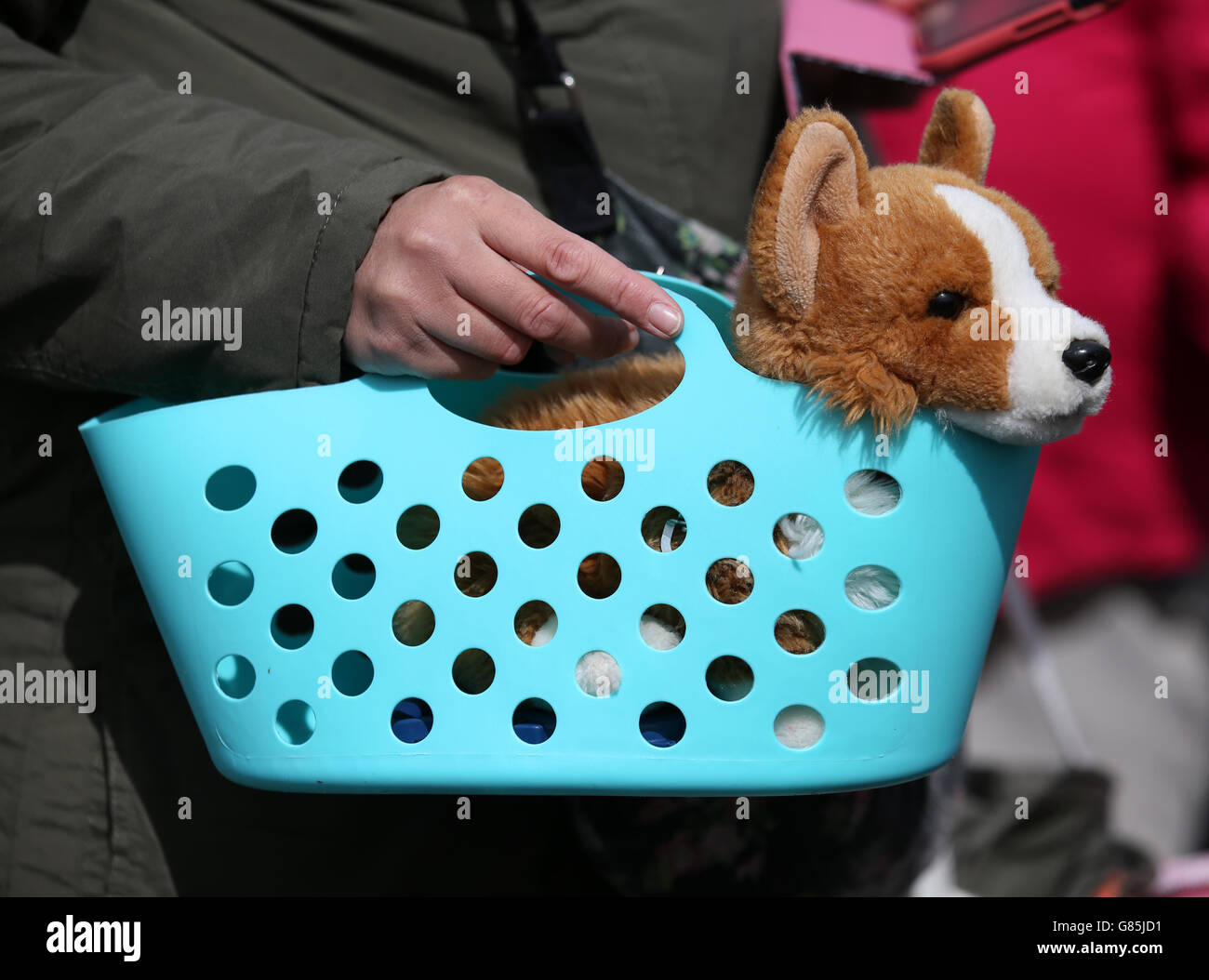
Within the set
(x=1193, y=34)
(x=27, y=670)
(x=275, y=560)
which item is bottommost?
(x=27, y=670)

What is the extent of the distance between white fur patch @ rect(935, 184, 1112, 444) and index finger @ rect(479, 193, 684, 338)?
0.21 m

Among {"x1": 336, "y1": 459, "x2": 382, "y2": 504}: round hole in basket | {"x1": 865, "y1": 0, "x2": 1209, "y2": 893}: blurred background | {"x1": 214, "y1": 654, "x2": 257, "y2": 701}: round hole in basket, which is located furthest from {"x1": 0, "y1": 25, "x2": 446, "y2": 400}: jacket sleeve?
{"x1": 865, "y1": 0, "x2": 1209, "y2": 893}: blurred background

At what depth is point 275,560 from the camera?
2.24 ft

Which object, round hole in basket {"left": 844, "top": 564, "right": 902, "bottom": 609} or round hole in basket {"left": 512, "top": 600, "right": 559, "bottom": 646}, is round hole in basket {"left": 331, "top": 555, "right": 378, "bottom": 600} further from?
round hole in basket {"left": 844, "top": 564, "right": 902, "bottom": 609}

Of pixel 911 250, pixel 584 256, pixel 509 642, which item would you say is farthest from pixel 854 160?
pixel 509 642

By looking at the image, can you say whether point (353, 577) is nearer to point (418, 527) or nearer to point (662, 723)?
point (418, 527)

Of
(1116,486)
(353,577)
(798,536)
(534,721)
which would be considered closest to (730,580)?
(798,536)

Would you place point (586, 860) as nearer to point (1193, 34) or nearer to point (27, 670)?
point (27, 670)

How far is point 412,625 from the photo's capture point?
2.33 feet

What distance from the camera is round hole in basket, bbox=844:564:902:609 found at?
68 centimetres

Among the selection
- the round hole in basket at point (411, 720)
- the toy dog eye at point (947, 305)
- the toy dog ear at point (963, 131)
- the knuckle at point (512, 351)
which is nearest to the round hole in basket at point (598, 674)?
the round hole in basket at point (411, 720)
